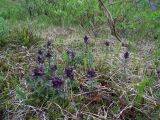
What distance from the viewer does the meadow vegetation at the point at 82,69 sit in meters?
3.07

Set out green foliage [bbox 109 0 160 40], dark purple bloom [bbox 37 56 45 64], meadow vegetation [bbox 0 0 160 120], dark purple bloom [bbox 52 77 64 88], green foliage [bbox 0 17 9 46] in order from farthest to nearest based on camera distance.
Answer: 1. green foliage [bbox 109 0 160 40]
2. green foliage [bbox 0 17 9 46]
3. dark purple bloom [bbox 37 56 45 64]
4. meadow vegetation [bbox 0 0 160 120]
5. dark purple bloom [bbox 52 77 64 88]

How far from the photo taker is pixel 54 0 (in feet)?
20.4

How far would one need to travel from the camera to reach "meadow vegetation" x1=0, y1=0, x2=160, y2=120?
10.1 feet

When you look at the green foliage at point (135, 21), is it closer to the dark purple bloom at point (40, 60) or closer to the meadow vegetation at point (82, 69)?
the meadow vegetation at point (82, 69)

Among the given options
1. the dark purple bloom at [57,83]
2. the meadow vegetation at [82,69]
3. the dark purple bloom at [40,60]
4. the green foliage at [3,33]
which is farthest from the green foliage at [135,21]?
the dark purple bloom at [57,83]

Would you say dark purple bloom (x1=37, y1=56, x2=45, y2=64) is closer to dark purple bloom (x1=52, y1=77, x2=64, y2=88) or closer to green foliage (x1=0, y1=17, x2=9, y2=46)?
dark purple bloom (x1=52, y1=77, x2=64, y2=88)

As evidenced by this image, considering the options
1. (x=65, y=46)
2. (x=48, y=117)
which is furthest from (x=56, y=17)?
(x=48, y=117)

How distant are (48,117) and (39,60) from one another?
56 centimetres

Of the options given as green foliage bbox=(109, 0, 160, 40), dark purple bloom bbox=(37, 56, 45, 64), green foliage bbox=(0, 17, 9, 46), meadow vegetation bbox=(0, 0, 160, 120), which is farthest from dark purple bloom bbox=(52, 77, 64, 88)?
green foliage bbox=(109, 0, 160, 40)

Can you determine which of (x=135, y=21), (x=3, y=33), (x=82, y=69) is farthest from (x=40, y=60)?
(x=135, y=21)

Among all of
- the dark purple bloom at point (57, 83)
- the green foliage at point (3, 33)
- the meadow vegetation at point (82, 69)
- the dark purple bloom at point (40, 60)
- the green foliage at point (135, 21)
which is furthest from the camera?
the green foliage at point (135, 21)

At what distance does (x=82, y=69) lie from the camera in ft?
11.9

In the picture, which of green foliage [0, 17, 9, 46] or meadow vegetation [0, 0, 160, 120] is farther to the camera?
green foliage [0, 17, 9, 46]

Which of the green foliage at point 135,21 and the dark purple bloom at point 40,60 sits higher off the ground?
the green foliage at point 135,21
